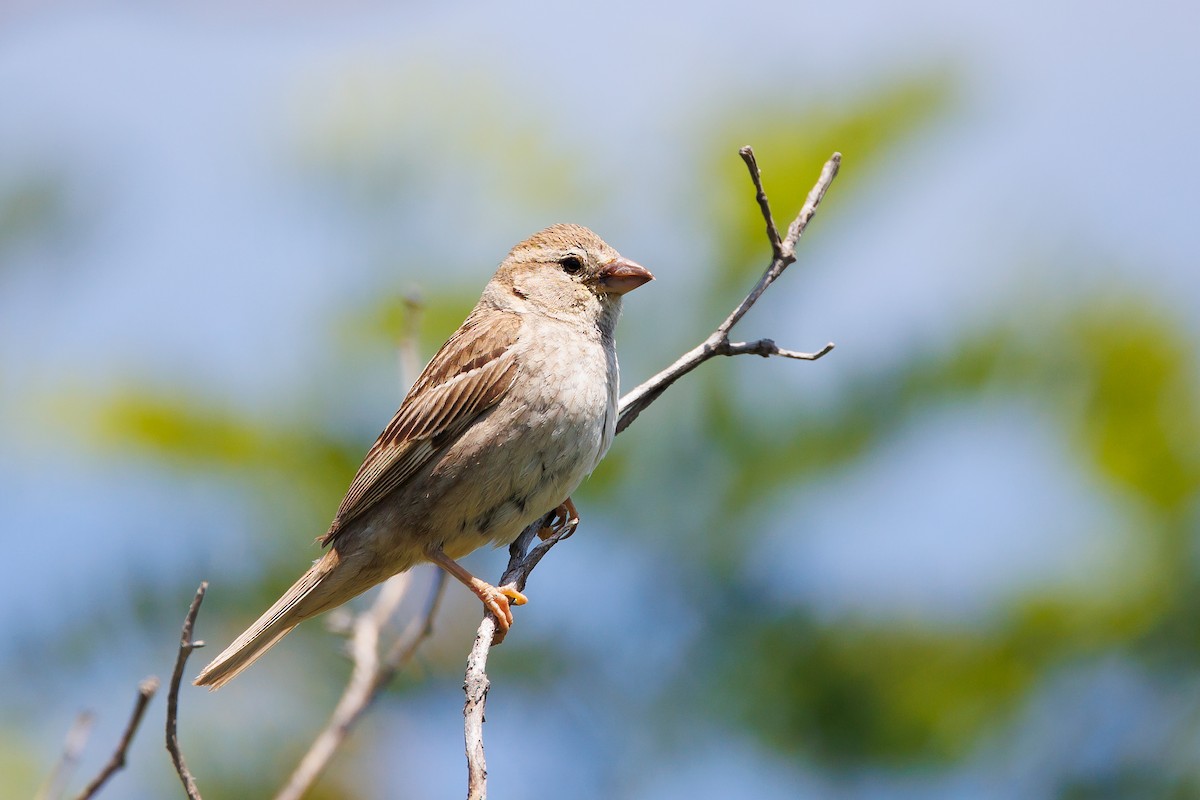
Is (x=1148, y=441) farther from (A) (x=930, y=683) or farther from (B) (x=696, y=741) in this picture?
(B) (x=696, y=741)

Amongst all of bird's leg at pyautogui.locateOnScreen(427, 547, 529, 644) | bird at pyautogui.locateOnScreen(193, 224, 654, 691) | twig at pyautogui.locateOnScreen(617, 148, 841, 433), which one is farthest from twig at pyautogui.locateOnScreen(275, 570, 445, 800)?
twig at pyautogui.locateOnScreen(617, 148, 841, 433)

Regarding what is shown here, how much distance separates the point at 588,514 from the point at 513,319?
1.86 meters

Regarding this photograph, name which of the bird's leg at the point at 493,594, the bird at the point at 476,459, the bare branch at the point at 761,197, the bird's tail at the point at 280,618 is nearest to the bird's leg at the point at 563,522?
the bird at the point at 476,459

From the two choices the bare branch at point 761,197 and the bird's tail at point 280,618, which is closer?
the bare branch at point 761,197

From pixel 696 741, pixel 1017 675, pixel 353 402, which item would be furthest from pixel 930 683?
pixel 353 402

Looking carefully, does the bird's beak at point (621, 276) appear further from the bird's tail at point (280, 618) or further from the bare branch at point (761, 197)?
the bird's tail at point (280, 618)

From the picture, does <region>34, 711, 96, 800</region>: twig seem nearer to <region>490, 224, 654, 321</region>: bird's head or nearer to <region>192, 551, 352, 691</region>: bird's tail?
<region>192, 551, 352, 691</region>: bird's tail

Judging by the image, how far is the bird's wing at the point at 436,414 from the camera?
4625mm

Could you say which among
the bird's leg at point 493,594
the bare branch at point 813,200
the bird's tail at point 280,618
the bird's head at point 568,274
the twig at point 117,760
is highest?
the bare branch at point 813,200

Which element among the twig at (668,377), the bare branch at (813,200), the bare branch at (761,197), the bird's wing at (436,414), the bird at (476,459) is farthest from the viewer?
the bird's wing at (436,414)

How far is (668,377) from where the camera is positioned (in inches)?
162

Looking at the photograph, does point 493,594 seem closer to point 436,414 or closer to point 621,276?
point 436,414

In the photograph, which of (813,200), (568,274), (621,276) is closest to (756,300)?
(813,200)

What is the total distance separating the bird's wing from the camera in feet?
15.2
